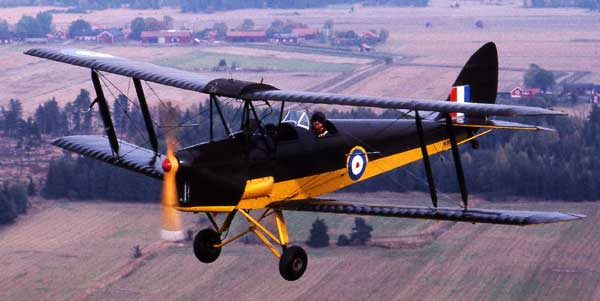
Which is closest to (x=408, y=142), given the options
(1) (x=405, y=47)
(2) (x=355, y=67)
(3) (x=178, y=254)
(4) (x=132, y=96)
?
(3) (x=178, y=254)

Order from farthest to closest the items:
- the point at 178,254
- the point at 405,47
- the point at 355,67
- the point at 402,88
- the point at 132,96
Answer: the point at 405,47 → the point at 355,67 → the point at 402,88 → the point at 132,96 → the point at 178,254

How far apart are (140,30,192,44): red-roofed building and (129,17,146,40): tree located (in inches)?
108

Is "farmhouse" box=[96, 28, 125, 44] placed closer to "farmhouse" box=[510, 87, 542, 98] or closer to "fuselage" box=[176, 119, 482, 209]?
"farmhouse" box=[510, 87, 542, 98]

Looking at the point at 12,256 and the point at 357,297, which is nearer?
the point at 357,297

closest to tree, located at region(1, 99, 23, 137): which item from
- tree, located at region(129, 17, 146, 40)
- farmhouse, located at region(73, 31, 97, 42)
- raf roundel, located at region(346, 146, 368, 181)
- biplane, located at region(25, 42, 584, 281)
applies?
tree, located at region(129, 17, 146, 40)

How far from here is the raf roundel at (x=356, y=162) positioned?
1152 inches

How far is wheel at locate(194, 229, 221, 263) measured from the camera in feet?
90.2

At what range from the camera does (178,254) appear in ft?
235

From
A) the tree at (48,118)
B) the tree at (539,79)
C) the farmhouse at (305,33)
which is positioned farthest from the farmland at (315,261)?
the farmhouse at (305,33)

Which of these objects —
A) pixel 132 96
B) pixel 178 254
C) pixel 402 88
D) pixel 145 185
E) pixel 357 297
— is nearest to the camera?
pixel 357 297

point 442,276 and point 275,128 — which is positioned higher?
point 275,128

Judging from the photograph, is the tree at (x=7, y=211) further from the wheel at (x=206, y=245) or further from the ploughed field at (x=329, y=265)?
the wheel at (x=206, y=245)

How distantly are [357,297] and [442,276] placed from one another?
635cm

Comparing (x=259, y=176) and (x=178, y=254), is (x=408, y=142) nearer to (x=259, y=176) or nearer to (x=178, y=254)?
(x=259, y=176)
